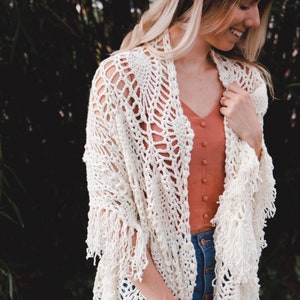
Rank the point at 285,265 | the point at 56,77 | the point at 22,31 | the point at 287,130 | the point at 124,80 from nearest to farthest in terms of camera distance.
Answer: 1. the point at 124,80
2. the point at 22,31
3. the point at 56,77
4. the point at 287,130
5. the point at 285,265

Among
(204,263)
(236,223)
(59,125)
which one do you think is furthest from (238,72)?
(59,125)

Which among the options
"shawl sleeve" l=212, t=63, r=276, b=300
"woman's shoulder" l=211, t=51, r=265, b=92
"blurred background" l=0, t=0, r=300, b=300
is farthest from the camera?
"blurred background" l=0, t=0, r=300, b=300

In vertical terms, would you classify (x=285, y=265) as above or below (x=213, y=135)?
below

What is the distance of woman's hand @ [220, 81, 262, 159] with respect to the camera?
133 centimetres

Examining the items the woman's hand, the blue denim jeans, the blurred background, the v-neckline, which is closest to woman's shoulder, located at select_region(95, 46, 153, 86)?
the v-neckline

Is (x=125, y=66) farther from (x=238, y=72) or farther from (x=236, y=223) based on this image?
(x=236, y=223)

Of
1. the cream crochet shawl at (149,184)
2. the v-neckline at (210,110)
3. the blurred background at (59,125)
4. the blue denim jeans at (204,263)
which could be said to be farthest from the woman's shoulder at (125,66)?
the blurred background at (59,125)

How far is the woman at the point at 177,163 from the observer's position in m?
1.21

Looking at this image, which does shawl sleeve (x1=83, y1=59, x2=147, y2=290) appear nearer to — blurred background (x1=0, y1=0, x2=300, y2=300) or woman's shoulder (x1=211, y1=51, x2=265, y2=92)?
woman's shoulder (x1=211, y1=51, x2=265, y2=92)

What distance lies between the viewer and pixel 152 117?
1.23 m

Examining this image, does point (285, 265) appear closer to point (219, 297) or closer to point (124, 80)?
point (219, 297)

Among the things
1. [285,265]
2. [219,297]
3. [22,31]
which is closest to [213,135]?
[219,297]

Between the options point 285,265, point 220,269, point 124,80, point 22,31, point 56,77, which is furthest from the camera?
point 285,265

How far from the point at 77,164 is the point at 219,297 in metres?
1.20
